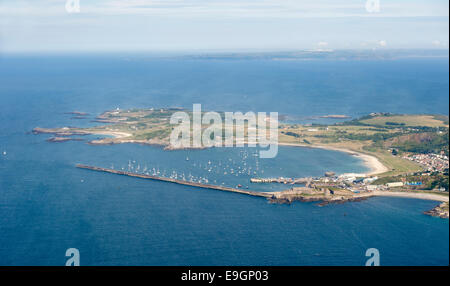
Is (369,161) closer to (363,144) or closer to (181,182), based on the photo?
(363,144)

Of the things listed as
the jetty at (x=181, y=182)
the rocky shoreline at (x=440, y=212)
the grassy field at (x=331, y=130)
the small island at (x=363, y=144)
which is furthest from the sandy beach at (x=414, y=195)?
the jetty at (x=181, y=182)

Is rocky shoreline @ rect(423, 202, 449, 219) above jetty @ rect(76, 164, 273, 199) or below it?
below

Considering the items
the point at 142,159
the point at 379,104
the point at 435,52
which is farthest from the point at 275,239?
the point at 435,52

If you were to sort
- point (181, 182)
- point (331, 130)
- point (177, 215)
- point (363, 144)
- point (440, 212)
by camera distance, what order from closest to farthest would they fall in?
point (177, 215) < point (440, 212) < point (181, 182) < point (363, 144) < point (331, 130)

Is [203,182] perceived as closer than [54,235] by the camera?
No

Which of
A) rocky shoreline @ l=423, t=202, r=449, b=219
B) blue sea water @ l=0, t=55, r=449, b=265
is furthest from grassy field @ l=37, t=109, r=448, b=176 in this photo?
rocky shoreline @ l=423, t=202, r=449, b=219

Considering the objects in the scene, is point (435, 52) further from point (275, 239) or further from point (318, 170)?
point (275, 239)

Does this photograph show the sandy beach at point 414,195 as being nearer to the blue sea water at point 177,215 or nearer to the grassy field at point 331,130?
the blue sea water at point 177,215

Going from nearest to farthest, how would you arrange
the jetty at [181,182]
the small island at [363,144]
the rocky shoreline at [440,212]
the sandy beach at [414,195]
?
the rocky shoreline at [440,212]
the sandy beach at [414,195]
the small island at [363,144]
the jetty at [181,182]

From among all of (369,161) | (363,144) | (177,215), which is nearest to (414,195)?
(369,161)

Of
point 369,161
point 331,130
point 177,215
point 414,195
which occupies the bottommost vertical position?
point 177,215

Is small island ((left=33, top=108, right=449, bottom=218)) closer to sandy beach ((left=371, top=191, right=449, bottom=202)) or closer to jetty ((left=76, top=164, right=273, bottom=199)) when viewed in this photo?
sandy beach ((left=371, top=191, right=449, bottom=202))
